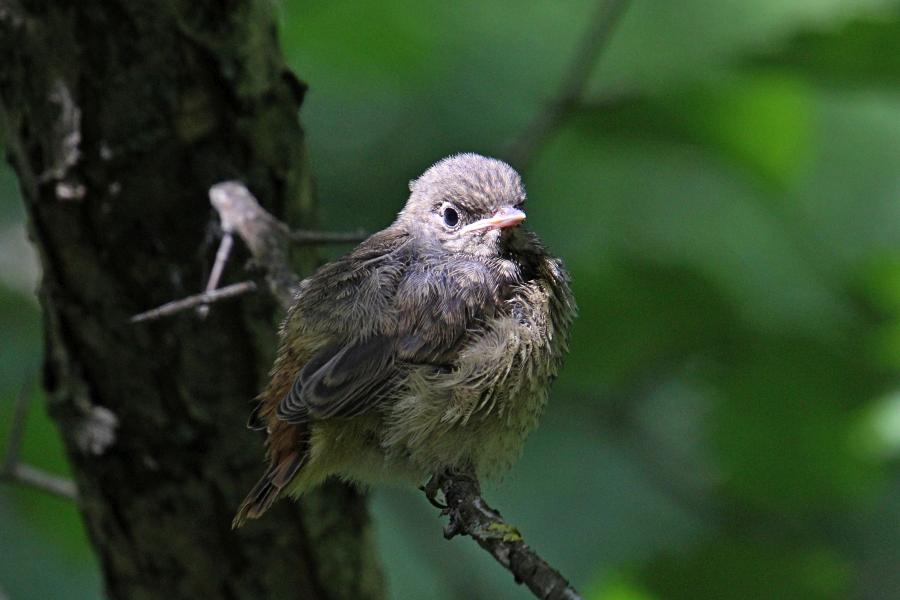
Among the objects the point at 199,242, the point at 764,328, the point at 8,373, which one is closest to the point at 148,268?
the point at 199,242

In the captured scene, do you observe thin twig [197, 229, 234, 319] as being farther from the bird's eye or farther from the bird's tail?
the bird's eye

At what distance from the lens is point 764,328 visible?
15.6ft

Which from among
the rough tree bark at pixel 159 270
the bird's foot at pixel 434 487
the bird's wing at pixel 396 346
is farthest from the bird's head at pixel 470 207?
the bird's foot at pixel 434 487

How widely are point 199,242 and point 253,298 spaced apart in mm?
250

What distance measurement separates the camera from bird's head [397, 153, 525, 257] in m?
3.47

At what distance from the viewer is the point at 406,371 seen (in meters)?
3.03

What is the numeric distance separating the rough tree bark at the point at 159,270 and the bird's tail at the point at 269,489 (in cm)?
79

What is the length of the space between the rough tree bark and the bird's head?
17.9 inches

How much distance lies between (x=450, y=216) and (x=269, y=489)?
114 centimetres

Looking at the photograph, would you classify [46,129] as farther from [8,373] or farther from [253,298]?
[8,373]

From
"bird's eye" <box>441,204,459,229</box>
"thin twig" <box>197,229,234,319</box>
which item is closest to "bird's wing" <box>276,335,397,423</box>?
"thin twig" <box>197,229,234,319</box>

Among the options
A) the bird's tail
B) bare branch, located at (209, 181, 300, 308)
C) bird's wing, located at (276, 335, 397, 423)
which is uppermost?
bare branch, located at (209, 181, 300, 308)

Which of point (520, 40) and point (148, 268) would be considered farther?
point (520, 40)

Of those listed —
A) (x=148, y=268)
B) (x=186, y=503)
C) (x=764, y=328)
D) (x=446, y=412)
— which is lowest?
(x=186, y=503)
